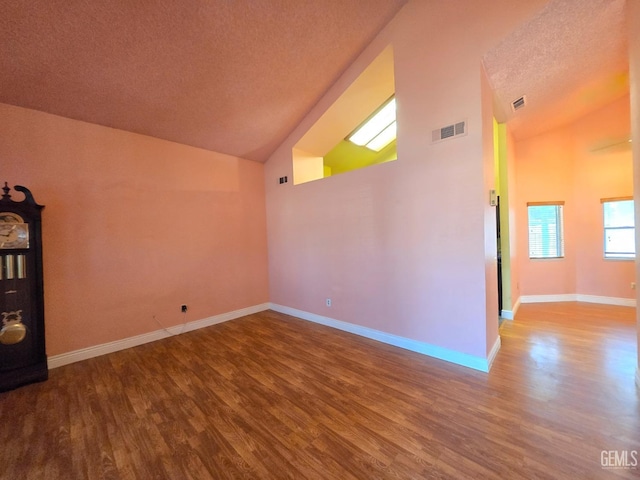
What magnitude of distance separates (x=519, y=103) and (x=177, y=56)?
4.23m

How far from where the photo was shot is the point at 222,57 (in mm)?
2543

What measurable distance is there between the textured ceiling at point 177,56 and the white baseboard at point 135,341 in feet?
8.98

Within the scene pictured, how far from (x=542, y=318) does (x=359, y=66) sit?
4652 mm

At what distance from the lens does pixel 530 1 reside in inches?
78.8

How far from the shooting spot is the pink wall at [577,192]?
4.14 m

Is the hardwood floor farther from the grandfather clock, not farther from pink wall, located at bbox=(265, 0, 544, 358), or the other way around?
pink wall, located at bbox=(265, 0, 544, 358)

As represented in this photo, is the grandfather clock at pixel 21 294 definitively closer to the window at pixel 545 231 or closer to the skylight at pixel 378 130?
the skylight at pixel 378 130

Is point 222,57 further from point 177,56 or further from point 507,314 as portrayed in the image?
point 507,314

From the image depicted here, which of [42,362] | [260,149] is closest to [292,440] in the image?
[42,362]

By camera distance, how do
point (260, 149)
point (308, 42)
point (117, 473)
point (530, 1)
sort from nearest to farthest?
point (117, 473), point (530, 1), point (308, 42), point (260, 149)

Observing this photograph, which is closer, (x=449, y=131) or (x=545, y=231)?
(x=449, y=131)

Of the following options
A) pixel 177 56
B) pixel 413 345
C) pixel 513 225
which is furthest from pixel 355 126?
pixel 413 345

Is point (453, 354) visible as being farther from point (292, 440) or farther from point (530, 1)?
point (530, 1)

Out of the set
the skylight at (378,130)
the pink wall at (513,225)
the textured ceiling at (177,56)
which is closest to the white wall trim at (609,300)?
the pink wall at (513,225)
